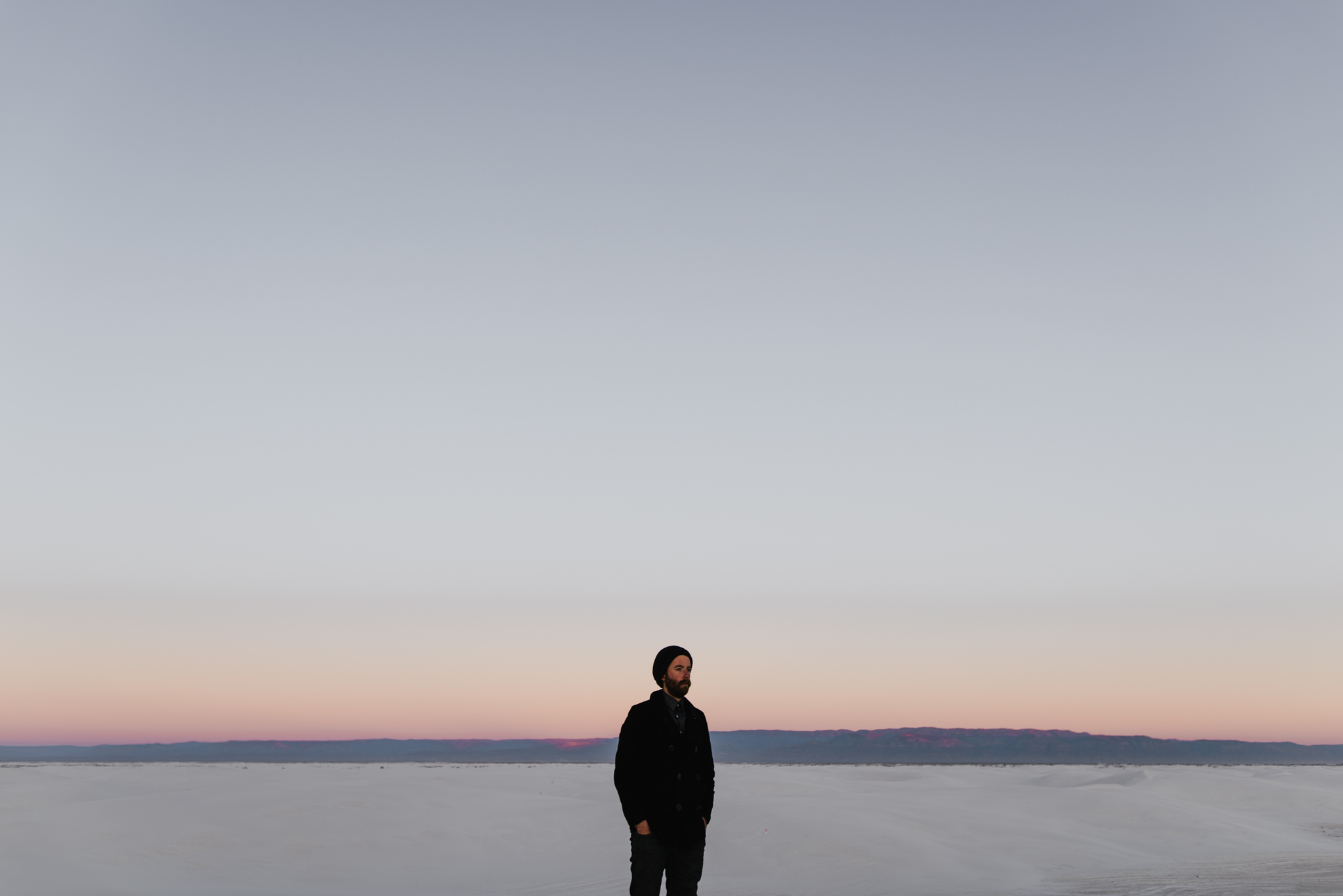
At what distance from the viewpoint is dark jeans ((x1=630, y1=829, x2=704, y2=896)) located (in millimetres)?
6500

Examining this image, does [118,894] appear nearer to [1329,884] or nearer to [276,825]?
[276,825]

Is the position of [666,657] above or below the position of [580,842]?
above

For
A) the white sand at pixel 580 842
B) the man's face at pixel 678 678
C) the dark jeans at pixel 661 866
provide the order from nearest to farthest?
the dark jeans at pixel 661 866
the man's face at pixel 678 678
the white sand at pixel 580 842

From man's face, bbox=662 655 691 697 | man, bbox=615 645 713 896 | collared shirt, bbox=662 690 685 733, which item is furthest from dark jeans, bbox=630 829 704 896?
man's face, bbox=662 655 691 697

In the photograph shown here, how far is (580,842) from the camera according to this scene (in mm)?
16859

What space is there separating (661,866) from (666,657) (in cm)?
124

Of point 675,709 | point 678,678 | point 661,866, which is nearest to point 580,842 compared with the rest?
point 661,866

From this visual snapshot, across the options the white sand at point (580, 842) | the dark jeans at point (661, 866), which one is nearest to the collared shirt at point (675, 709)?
the dark jeans at point (661, 866)

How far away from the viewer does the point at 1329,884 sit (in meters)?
13.1

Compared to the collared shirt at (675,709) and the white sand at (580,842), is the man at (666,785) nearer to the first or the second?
the collared shirt at (675,709)

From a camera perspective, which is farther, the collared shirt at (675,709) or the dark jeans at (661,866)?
the collared shirt at (675,709)

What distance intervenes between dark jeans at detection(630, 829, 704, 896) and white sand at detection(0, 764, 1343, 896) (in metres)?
6.69

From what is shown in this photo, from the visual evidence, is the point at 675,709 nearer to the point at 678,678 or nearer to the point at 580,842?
the point at 678,678

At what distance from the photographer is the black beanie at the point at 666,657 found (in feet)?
22.0
